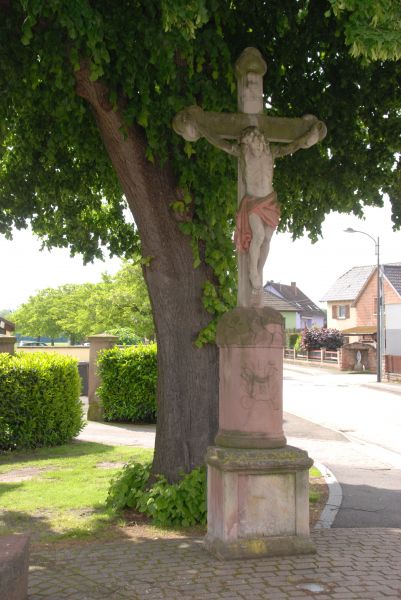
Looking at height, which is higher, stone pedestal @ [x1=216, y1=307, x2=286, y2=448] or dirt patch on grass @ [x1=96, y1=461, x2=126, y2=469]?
stone pedestal @ [x1=216, y1=307, x2=286, y2=448]

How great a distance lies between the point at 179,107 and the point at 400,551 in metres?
4.86

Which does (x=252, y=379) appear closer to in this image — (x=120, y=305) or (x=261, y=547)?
(x=261, y=547)

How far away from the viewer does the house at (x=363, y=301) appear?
53403 mm

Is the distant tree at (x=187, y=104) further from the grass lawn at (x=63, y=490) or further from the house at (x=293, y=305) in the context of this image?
the house at (x=293, y=305)

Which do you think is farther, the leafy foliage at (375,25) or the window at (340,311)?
the window at (340,311)

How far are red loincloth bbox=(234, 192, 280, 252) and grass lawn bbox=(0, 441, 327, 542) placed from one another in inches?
134

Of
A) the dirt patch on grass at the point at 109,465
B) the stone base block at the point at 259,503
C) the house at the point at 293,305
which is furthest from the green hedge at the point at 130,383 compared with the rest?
the house at the point at 293,305

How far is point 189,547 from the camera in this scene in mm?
6598

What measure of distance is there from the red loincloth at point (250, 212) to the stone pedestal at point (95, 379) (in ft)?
41.8

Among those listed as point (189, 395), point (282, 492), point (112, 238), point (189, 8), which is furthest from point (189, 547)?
point (112, 238)

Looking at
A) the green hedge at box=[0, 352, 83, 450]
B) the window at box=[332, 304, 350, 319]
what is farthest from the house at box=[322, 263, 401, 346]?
the green hedge at box=[0, 352, 83, 450]

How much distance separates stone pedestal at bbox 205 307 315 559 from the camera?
611 cm

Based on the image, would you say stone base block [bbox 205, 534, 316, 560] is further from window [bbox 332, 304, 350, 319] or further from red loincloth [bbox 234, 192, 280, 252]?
window [bbox 332, 304, 350, 319]

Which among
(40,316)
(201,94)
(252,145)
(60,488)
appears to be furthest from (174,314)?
(40,316)
